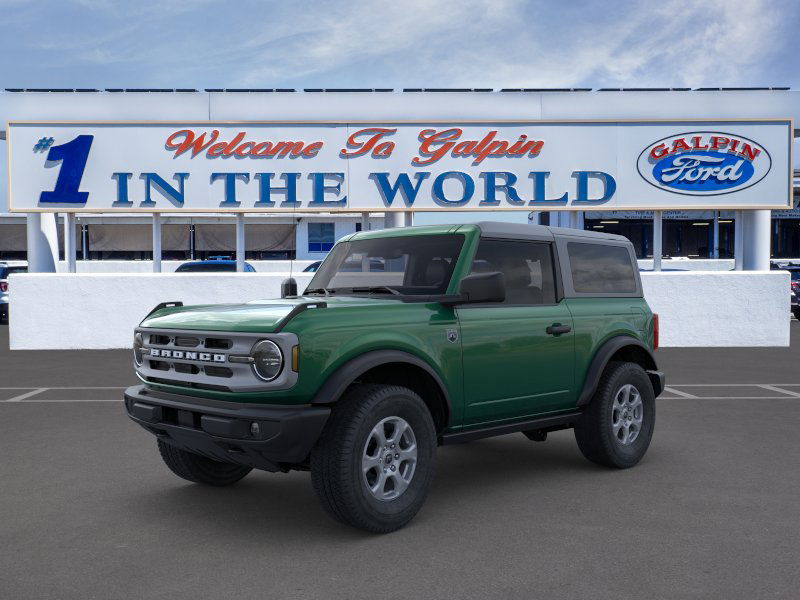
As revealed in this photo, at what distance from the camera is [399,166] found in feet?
53.1

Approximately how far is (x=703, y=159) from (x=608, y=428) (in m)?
11.9

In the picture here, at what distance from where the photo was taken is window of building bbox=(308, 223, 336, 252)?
39.8 m

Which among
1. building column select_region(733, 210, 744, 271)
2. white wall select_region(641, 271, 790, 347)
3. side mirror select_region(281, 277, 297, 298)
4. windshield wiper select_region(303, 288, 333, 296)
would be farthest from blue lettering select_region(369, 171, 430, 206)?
windshield wiper select_region(303, 288, 333, 296)

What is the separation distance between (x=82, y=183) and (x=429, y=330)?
13.3 metres

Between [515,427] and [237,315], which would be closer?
[237,315]

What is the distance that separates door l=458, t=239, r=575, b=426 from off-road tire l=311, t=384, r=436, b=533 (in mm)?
651

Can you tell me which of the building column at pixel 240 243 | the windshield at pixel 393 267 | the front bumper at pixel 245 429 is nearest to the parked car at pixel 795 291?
the building column at pixel 240 243

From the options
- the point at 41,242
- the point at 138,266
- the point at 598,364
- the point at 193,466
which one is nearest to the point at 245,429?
the point at 193,466

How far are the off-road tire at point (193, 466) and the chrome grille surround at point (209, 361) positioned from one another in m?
0.64

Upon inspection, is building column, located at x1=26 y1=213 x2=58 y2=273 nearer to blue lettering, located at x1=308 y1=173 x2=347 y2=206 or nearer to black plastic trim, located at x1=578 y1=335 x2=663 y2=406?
blue lettering, located at x1=308 y1=173 x2=347 y2=206

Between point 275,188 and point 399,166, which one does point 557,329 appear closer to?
point 399,166

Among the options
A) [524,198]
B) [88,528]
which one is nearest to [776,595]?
[88,528]

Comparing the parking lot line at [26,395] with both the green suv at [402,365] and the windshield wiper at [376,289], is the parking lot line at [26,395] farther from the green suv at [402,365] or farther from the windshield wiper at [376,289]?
the windshield wiper at [376,289]

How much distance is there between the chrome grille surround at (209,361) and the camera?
13.9 ft
